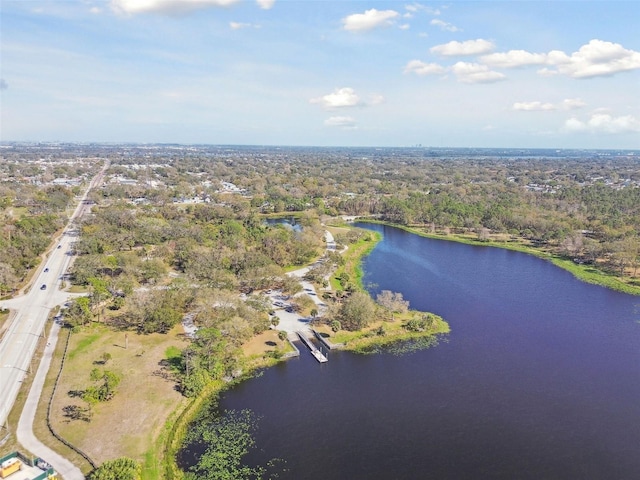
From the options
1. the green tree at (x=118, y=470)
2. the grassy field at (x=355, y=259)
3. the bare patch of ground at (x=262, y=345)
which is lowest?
the bare patch of ground at (x=262, y=345)

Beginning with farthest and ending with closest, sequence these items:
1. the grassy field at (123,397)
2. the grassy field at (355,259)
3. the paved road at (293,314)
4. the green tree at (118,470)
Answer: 1. the grassy field at (355,259)
2. the paved road at (293,314)
3. the grassy field at (123,397)
4. the green tree at (118,470)

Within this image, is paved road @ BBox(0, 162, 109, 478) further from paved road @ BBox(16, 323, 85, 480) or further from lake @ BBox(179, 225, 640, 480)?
lake @ BBox(179, 225, 640, 480)

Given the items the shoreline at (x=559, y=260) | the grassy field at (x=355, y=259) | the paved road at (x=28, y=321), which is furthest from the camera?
the shoreline at (x=559, y=260)

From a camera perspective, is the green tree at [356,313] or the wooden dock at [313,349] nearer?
the wooden dock at [313,349]

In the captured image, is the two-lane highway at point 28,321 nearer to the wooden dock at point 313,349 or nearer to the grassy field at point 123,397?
the grassy field at point 123,397

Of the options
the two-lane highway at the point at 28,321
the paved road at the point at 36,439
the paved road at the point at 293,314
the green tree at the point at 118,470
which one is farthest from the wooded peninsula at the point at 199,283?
the two-lane highway at the point at 28,321

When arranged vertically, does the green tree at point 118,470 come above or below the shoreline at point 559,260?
below

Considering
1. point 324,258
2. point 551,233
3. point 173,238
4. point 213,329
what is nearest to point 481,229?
point 551,233

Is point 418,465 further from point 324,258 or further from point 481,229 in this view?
point 481,229
